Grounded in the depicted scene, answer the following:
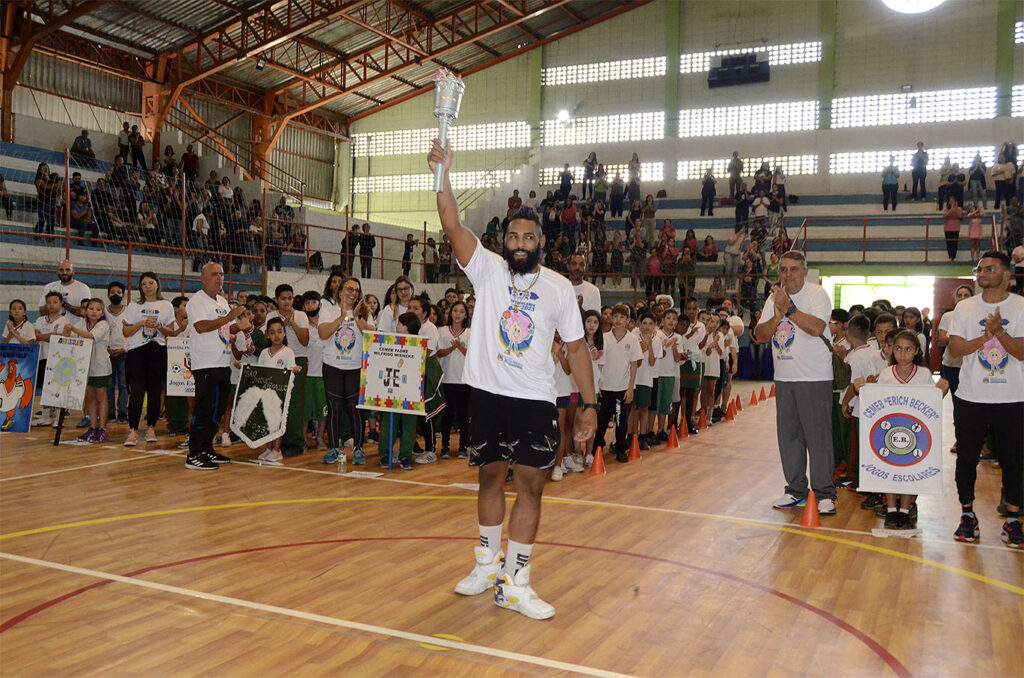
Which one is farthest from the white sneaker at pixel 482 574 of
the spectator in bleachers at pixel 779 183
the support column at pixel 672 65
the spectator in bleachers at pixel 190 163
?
the support column at pixel 672 65

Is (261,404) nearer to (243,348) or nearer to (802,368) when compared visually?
(243,348)

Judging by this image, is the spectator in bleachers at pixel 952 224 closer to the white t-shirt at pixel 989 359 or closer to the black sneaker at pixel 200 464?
the white t-shirt at pixel 989 359

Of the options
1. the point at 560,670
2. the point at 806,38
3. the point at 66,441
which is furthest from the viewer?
the point at 806,38

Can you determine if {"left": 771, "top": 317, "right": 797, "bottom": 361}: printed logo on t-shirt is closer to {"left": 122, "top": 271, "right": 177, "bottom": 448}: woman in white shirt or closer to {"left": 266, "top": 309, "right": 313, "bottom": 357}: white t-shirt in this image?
{"left": 266, "top": 309, "right": 313, "bottom": 357}: white t-shirt

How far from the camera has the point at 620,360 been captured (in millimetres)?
9602

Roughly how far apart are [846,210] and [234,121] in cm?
2235

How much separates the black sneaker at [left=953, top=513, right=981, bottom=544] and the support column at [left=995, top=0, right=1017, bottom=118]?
24894mm

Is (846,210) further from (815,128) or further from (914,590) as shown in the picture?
(914,590)

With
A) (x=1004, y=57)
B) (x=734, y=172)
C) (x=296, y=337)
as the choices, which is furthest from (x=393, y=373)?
(x=1004, y=57)

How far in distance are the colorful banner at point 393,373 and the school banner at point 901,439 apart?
4317 mm

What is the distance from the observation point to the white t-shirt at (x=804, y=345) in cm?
704

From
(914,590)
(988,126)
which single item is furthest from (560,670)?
(988,126)

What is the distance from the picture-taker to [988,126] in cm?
2656

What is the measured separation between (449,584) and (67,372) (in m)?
6.87
